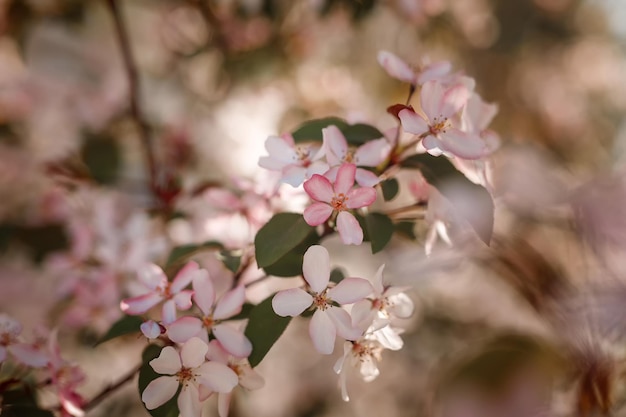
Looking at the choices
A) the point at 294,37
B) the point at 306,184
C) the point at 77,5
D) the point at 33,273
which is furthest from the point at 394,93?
the point at 306,184

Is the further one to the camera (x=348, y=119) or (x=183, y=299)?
(x=348, y=119)

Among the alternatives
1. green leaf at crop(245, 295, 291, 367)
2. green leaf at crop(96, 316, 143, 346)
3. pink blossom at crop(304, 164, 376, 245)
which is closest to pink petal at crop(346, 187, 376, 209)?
pink blossom at crop(304, 164, 376, 245)

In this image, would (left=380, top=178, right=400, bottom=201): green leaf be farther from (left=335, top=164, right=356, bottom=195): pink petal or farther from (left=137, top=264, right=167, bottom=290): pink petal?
(left=137, top=264, right=167, bottom=290): pink petal

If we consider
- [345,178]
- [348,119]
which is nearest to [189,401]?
[345,178]

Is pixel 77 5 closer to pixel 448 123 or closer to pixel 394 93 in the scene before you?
pixel 394 93

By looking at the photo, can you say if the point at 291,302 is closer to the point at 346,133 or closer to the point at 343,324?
the point at 343,324

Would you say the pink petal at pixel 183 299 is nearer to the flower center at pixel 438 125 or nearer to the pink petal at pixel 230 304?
the pink petal at pixel 230 304

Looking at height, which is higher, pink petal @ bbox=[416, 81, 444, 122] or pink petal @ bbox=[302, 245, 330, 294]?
pink petal @ bbox=[416, 81, 444, 122]
